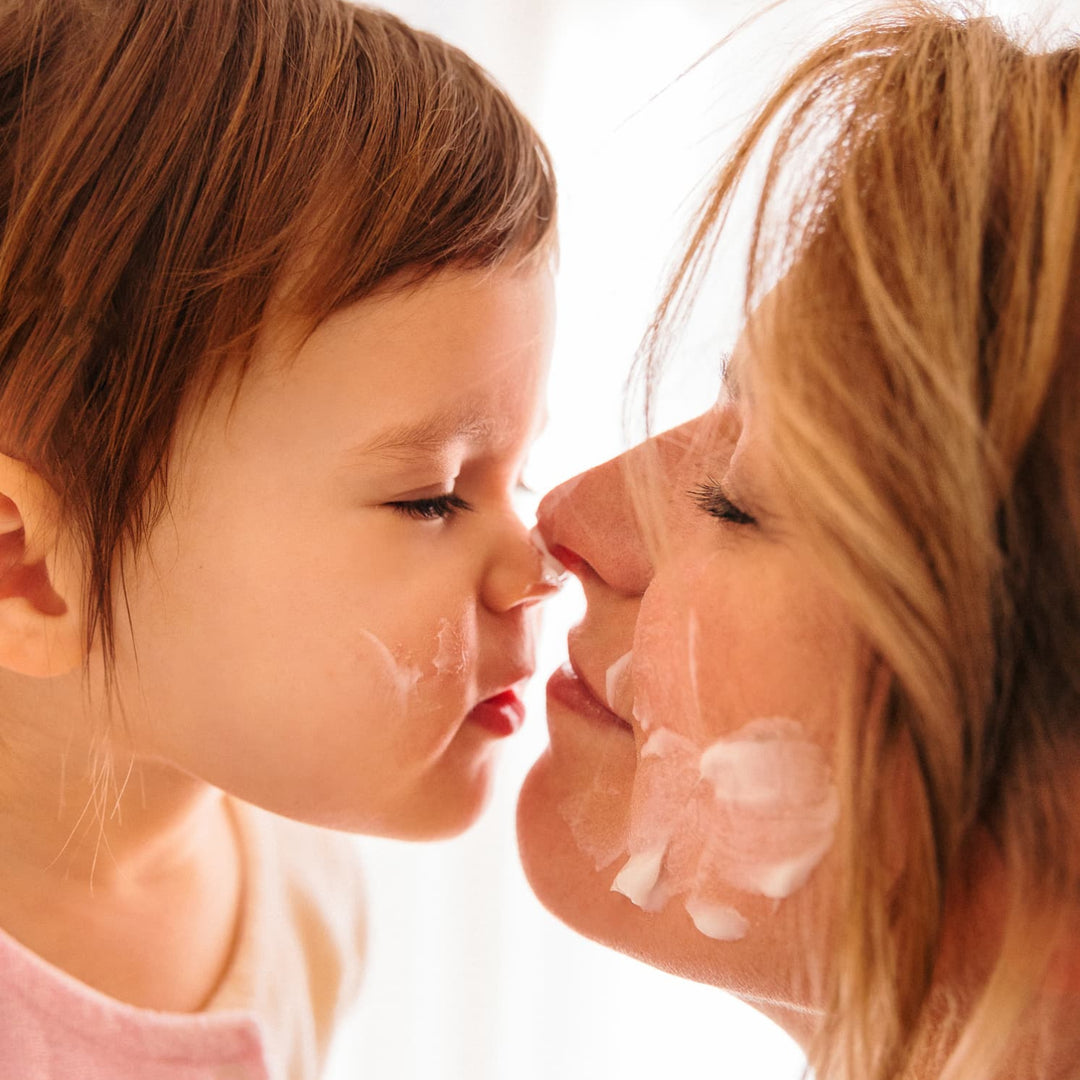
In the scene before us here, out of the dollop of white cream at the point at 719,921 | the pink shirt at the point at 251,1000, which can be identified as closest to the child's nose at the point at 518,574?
the dollop of white cream at the point at 719,921

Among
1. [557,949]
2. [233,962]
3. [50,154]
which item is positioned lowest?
[557,949]

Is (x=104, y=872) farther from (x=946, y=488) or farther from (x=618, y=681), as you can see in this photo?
(x=946, y=488)

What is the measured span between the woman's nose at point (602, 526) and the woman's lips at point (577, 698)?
0.07m

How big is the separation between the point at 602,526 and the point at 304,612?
18cm

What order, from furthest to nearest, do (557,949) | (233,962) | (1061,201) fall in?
1. (557,949)
2. (233,962)
3. (1061,201)

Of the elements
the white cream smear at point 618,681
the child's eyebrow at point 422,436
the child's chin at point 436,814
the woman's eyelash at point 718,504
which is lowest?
the child's chin at point 436,814

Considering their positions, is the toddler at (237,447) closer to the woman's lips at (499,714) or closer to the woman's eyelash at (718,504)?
the woman's lips at (499,714)

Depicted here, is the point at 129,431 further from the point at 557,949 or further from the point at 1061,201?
the point at 557,949

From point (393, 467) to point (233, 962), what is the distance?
43 centimetres

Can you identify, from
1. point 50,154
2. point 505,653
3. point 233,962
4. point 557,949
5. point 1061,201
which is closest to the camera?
point 1061,201

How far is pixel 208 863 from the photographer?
87 cm

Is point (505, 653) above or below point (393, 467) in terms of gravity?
below

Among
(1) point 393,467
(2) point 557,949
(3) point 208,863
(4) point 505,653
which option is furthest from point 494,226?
(2) point 557,949

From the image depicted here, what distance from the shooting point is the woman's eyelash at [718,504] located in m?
0.56
